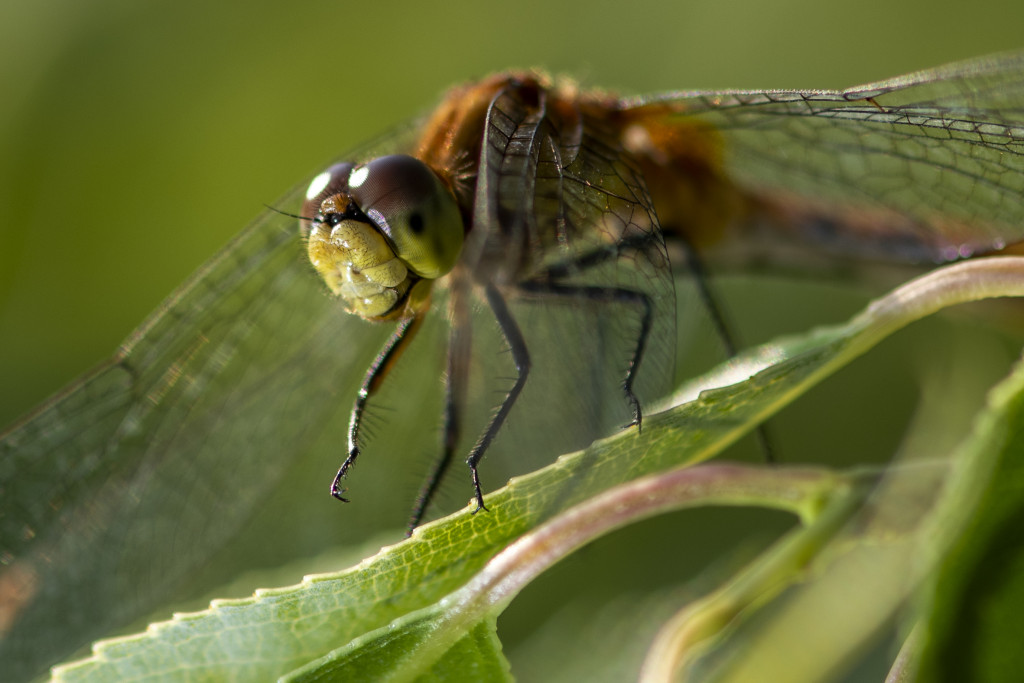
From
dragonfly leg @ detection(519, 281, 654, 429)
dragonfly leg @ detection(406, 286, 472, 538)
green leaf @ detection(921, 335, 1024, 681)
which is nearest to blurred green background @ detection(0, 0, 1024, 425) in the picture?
dragonfly leg @ detection(406, 286, 472, 538)

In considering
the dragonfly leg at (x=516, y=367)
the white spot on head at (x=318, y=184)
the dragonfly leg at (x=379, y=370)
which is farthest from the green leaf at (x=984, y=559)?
the white spot on head at (x=318, y=184)

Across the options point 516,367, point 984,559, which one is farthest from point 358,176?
point 984,559

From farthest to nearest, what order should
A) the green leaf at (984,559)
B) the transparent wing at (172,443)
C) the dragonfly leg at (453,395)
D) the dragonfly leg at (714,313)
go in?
the dragonfly leg at (714,313) → the transparent wing at (172,443) → the dragonfly leg at (453,395) → the green leaf at (984,559)

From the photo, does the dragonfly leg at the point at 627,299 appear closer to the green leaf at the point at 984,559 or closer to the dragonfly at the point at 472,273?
the dragonfly at the point at 472,273

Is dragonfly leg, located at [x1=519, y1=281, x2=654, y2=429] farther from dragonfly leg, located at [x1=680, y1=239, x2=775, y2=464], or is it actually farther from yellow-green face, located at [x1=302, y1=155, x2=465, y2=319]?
dragonfly leg, located at [x1=680, y1=239, x2=775, y2=464]

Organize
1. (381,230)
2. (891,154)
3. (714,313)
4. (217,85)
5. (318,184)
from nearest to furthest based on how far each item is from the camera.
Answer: (381,230) → (318,184) → (891,154) → (714,313) → (217,85)

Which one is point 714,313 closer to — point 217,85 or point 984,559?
point 984,559

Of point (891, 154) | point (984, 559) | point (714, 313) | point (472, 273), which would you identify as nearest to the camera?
point (984, 559)
